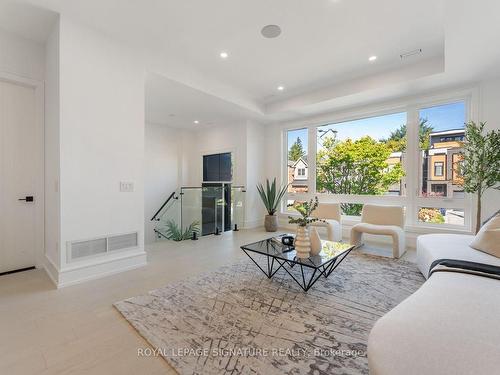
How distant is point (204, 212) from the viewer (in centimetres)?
533

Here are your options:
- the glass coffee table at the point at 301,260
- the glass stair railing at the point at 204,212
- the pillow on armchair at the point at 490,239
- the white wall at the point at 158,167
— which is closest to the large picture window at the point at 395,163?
the glass stair railing at the point at 204,212

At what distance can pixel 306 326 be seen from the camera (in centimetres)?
188

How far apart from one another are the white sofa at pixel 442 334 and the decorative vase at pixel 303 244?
103cm

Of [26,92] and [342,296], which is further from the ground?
[26,92]

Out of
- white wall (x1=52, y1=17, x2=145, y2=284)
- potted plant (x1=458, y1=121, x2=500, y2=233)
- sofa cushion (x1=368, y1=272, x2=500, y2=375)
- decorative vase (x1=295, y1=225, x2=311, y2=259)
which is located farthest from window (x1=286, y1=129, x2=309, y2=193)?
sofa cushion (x1=368, y1=272, x2=500, y2=375)

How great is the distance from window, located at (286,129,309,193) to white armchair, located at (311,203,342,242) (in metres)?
0.90

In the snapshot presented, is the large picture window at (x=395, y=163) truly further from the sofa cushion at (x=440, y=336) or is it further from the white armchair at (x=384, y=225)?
the sofa cushion at (x=440, y=336)

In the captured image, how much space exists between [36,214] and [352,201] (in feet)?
17.4

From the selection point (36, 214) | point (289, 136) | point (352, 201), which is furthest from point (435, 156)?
point (36, 214)

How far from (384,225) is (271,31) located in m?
3.50

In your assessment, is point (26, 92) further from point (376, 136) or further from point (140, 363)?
point (376, 136)

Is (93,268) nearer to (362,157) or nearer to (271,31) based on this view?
(271,31)

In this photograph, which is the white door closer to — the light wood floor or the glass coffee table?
the light wood floor

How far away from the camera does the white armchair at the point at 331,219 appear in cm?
435
